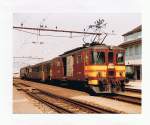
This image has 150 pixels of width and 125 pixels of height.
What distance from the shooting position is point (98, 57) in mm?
15430

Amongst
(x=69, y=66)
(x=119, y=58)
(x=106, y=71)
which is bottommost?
(x=106, y=71)

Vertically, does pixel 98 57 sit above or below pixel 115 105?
above

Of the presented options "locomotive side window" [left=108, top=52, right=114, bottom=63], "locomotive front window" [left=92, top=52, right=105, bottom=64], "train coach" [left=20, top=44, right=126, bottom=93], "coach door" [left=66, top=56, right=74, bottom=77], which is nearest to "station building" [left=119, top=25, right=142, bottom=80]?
"coach door" [left=66, top=56, right=74, bottom=77]

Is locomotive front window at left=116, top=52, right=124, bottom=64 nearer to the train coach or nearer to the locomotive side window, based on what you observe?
the train coach

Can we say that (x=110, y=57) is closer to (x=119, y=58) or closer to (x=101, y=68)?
(x=119, y=58)

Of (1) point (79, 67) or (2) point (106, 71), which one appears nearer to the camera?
(2) point (106, 71)

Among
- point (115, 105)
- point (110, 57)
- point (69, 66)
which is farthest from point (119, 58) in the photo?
point (69, 66)

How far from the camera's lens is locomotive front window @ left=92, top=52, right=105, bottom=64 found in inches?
604

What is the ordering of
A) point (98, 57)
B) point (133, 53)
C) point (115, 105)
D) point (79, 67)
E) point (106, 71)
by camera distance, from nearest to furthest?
point (115, 105)
point (106, 71)
point (98, 57)
point (79, 67)
point (133, 53)
